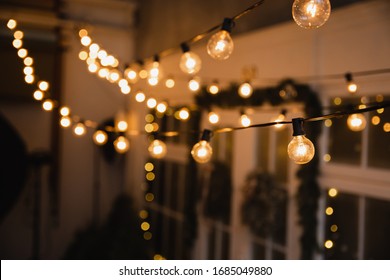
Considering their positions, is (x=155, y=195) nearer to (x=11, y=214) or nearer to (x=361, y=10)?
(x=11, y=214)

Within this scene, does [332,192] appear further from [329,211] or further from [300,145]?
[300,145]

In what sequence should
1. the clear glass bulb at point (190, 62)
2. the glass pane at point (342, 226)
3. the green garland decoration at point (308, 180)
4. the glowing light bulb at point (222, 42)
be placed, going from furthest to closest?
1. the green garland decoration at point (308, 180)
2. the glass pane at point (342, 226)
3. the clear glass bulb at point (190, 62)
4. the glowing light bulb at point (222, 42)

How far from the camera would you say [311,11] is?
1.72 meters

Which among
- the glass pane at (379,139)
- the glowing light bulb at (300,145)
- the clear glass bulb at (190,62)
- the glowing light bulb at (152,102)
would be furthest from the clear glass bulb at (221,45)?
the glass pane at (379,139)

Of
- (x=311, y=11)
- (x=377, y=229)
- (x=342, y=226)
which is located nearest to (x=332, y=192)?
(x=342, y=226)

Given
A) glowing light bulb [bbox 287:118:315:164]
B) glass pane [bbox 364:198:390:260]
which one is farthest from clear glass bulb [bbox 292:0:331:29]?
glass pane [bbox 364:198:390:260]

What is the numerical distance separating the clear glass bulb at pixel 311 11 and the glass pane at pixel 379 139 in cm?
152

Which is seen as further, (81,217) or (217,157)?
(81,217)

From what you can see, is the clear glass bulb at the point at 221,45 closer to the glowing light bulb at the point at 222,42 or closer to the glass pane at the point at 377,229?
the glowing light bulb at the point at 222,42

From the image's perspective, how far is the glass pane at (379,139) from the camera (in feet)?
9.96

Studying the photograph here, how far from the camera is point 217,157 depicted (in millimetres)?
4898

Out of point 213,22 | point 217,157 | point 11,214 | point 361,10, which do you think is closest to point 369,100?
point 361,10
